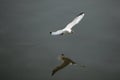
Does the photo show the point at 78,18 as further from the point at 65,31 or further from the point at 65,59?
the point at 65,59

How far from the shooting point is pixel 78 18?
5.20 m

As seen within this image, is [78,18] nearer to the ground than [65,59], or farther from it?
farther from it

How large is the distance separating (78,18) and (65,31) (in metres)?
0.31

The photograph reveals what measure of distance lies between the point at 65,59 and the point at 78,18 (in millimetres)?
851

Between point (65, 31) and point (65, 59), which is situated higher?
point (65, 31)

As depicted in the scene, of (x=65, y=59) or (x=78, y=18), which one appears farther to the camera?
(x=78, y=18)

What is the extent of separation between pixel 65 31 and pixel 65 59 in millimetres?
594

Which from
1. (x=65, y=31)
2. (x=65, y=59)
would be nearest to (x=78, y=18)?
(x=65, y=31)

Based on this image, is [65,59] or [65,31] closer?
[65,59]

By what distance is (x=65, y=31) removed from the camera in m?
5.07

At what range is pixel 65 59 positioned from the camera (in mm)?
4613
